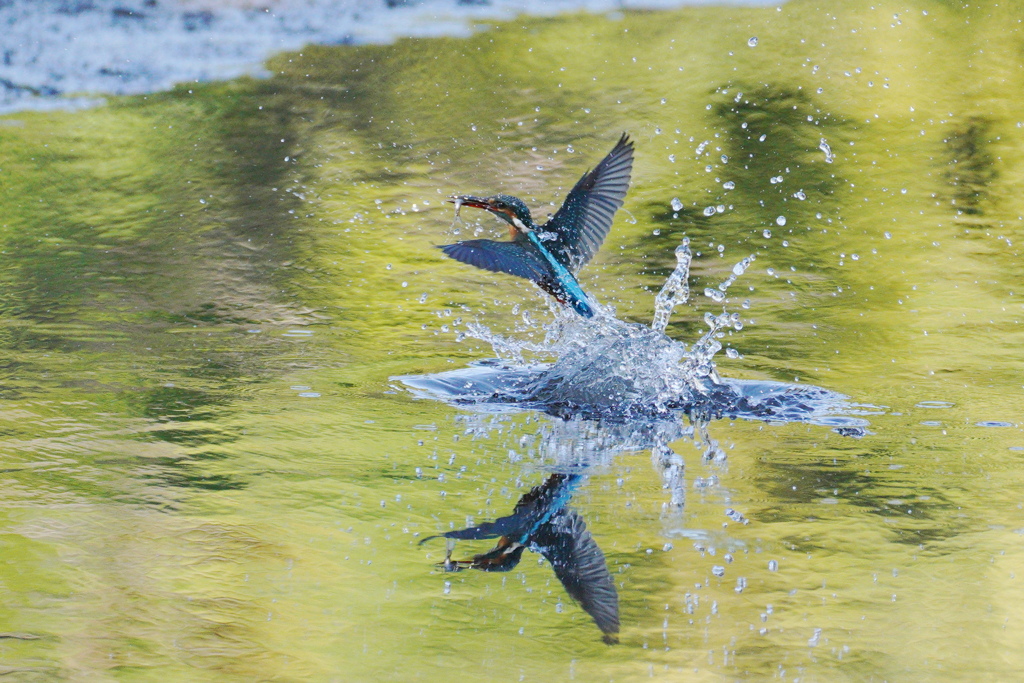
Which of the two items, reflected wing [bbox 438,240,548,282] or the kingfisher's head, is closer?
reflected wing [bbox 438,240,548,282]

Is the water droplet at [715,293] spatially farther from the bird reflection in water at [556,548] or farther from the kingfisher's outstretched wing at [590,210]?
the bird reflection in water at [556,548]

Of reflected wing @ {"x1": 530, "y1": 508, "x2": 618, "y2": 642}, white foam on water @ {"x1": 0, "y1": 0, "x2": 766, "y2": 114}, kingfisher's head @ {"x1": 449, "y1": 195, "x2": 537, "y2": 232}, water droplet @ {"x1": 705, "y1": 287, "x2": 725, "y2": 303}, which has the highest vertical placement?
white foam on water @ {"x1": 0, "y1": 0, "x2": 766, "y2": 114}

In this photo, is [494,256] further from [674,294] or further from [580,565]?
[580,565]

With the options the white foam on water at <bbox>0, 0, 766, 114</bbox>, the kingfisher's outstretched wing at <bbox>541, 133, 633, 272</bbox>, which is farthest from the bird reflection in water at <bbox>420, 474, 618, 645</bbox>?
the white foam on water at <bbox>0, 0, 766, 114</bbox>

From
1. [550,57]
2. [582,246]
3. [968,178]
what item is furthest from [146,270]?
[550,57]

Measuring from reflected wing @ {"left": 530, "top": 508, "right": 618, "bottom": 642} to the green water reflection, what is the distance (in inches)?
1.5

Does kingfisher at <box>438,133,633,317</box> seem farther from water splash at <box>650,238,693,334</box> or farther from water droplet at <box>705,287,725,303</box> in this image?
water droplet at <box>705,287,725,303</box>

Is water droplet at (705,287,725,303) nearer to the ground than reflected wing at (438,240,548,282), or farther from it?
nearer to the ground

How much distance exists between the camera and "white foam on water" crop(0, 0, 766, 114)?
861 centimetres

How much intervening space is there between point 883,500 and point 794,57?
20.3 ft

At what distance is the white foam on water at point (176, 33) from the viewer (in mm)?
8609

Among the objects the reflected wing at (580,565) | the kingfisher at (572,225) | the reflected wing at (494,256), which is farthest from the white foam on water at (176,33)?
the reflected wing at (580,565)

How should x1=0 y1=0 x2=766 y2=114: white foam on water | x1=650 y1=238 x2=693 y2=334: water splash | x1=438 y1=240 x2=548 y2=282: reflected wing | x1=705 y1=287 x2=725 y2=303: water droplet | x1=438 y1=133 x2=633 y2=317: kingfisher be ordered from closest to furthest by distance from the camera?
x1=438 y1=240 x2=548 y2=282: reflected wing
x1=438 y1=133 x2=633 y2=317: kingfisher
x1=650 y1=238 x2=693 y2=334: water splash
x1=705 y1=287 x2=725 y2=303: water droplet
x1=0 y1=0 x2=766 y2=114: white foam on water

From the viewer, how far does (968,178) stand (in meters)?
6.24
